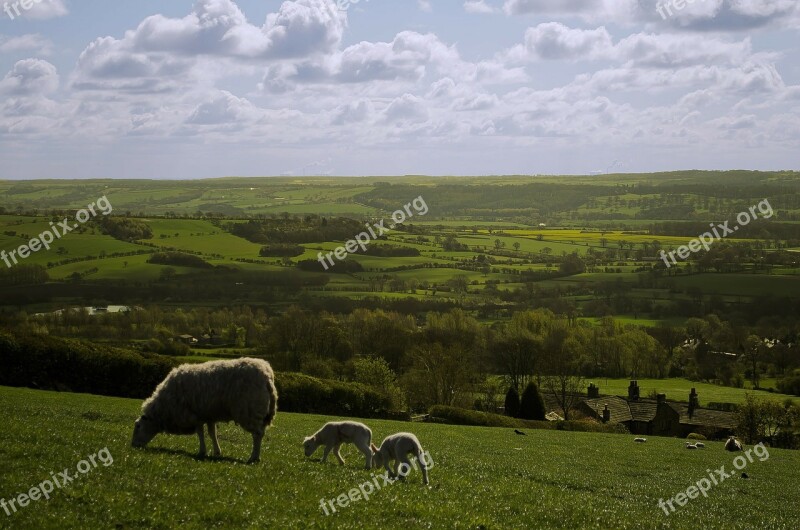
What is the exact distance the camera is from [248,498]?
12.7 m

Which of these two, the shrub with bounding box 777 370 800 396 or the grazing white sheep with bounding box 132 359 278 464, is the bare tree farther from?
the grazing white sheep with bounding box 132 359 278 464

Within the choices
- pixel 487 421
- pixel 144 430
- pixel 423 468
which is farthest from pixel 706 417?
pixel 144 430

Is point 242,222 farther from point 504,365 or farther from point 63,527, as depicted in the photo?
point 63,527

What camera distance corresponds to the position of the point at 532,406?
61000 mm

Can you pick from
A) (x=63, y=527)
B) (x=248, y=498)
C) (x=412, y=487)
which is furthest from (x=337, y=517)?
(x=63, y=527)

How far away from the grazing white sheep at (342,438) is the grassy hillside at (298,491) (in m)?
0.47

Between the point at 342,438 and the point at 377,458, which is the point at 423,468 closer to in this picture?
the point at 377,458

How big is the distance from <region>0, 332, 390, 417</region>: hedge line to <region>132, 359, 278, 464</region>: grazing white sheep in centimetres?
2858

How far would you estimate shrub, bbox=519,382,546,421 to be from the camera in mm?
60812

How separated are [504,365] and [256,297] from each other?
52.0 metres

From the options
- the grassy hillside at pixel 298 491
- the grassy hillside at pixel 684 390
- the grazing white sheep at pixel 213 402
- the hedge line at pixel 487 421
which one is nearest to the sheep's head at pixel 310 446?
the grassy hillside at pixel 298 491

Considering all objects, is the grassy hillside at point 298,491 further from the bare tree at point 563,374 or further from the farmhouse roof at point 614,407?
the bare tree at point 563,374

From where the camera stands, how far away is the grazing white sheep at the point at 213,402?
54.0ft

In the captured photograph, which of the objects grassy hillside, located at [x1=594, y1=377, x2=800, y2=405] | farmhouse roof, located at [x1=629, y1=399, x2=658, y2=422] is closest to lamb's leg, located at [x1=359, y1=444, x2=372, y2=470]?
farmhouse roof, located at [x1=629, y1=399, x2=658, y2=422]
